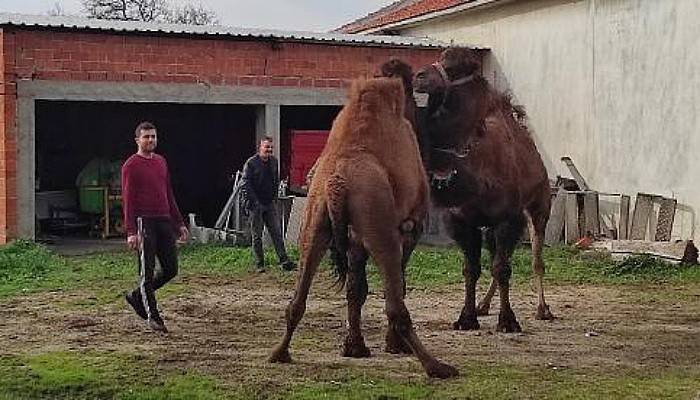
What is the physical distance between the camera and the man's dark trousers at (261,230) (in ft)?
46.4

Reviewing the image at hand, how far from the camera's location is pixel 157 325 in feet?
30.4

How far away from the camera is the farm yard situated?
6.94 meters

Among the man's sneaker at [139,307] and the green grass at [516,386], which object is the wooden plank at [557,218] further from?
the green grass at [516,386]

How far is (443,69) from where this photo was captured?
8.75 metres

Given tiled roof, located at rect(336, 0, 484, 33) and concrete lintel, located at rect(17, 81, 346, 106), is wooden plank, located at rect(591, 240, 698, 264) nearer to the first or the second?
concrete lintel, located at rect(17, 81, 346, 106)

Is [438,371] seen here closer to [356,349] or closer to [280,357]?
[356,349]

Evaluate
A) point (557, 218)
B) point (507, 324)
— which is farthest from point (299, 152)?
point (507, 324)

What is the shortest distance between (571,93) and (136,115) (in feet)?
35.2

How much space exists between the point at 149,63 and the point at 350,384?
11.5 meters

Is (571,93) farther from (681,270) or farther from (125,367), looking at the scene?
(125,367)

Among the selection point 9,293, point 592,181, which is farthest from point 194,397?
point 592,181

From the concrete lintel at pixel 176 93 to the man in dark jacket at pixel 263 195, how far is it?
12.1 ft

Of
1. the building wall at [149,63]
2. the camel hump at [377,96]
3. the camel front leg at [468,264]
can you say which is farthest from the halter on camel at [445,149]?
the building wall at [149,63]

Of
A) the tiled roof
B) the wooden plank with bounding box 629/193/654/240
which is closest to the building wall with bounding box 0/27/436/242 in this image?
the tiled roof
